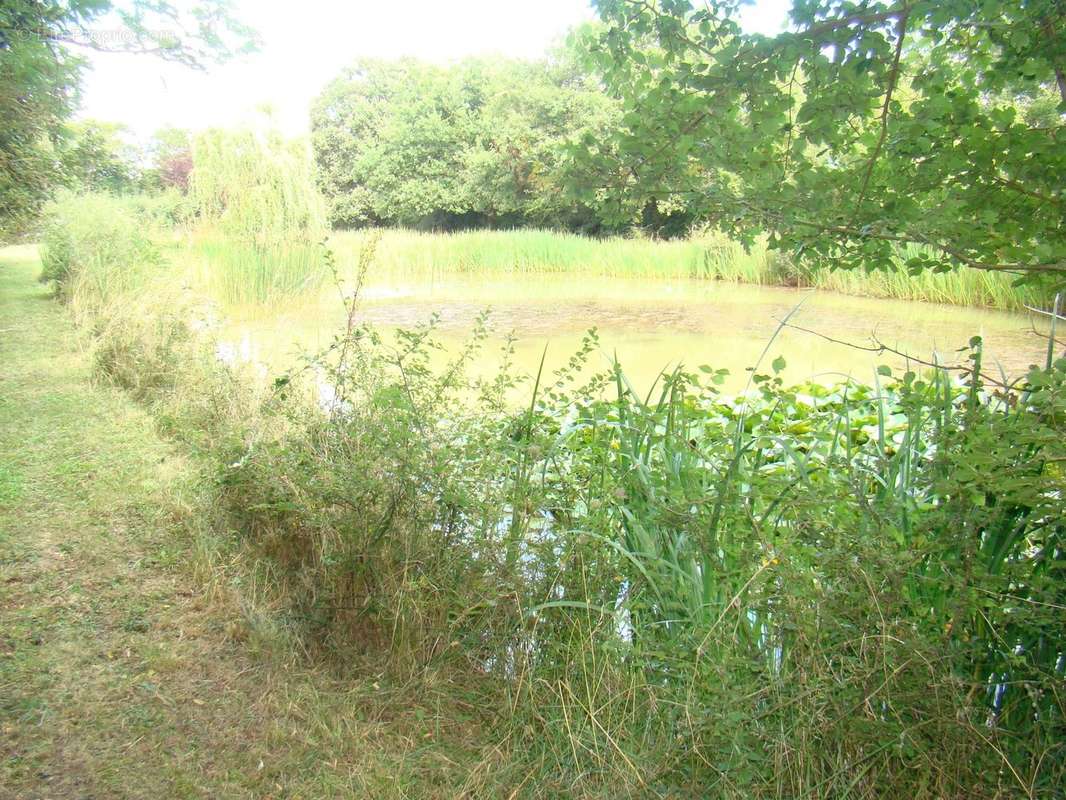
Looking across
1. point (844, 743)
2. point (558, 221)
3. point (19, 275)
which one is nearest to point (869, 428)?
point (844, 743)

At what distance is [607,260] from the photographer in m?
15.7

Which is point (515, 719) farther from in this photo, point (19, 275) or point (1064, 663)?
point (19, 275)

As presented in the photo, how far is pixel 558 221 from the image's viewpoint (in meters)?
22.6

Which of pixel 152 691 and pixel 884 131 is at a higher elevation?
pixel 884 131

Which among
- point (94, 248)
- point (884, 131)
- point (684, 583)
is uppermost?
point (884, 131)

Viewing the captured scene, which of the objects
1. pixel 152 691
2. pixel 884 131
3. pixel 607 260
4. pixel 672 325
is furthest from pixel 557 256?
pixel 152 691

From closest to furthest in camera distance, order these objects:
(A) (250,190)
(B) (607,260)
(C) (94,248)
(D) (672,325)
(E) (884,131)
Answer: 1. (E) (884,131)
2. (C) (94,248)
3. (D) (672,325)
4. (A) (250,190)
5. (B) (607,260)

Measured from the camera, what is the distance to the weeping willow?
10984 millimetres

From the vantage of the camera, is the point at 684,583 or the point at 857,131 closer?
the point at 857,131

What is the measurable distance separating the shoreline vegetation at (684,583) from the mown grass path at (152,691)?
0.14 m

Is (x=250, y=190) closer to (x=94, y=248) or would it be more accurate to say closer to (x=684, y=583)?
(x=94, y=248)

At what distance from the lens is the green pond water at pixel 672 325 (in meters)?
6.75

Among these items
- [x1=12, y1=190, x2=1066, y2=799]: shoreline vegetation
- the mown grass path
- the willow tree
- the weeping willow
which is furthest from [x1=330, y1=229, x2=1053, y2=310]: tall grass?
the willow tree

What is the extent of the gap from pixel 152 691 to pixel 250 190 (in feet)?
33.5
